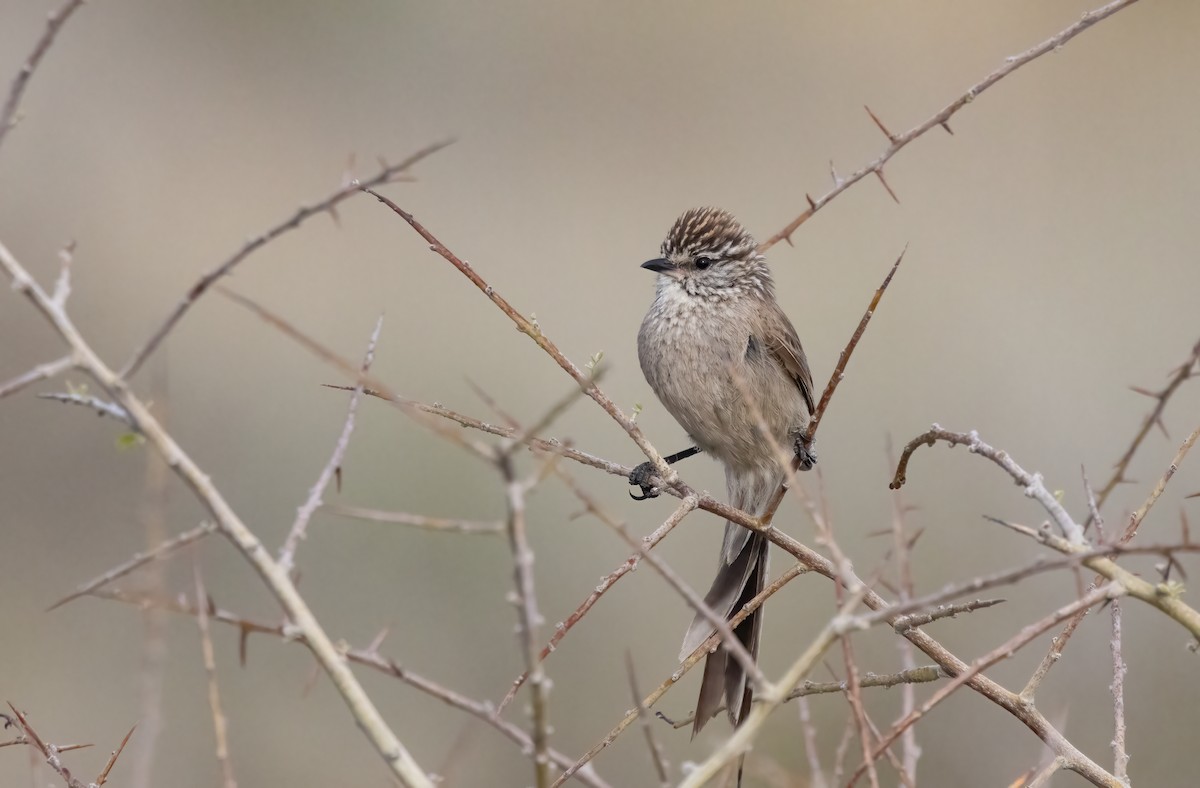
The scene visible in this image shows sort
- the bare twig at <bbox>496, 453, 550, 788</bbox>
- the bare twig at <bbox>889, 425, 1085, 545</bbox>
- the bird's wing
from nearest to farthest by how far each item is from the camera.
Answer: the bare twig at <bbox>496, 453, 550, 788</bbox>
the bare twig at <bbox>889, 425, 1085, 545</bbox>
the bird's wing

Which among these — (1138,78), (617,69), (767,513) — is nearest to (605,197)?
(617,69)

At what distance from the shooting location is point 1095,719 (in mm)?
6387

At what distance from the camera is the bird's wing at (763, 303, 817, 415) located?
4105mm

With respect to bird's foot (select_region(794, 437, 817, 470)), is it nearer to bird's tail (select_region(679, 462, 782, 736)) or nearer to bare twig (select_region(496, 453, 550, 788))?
bird's tail (select_region(679, 462, 782, 736))

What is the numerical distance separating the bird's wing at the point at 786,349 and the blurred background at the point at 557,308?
98.9 inches

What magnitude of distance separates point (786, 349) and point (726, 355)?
0.76 ft

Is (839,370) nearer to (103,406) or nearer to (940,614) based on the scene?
(940,614)

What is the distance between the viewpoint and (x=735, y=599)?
140 inches

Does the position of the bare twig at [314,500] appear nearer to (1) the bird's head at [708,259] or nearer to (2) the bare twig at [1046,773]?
(2) the bare twig at [1046,773]

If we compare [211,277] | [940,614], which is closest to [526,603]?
[211,277]

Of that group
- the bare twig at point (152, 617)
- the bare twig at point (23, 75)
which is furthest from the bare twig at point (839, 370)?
the bare twig at point (23, 75)

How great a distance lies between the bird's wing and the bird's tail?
1.11 feet

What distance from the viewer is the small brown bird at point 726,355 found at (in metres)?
3.97

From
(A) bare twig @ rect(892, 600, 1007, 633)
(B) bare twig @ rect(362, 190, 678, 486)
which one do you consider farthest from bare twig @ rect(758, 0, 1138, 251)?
(A) bare twig @ rect(892, 600, 1007, 633)
